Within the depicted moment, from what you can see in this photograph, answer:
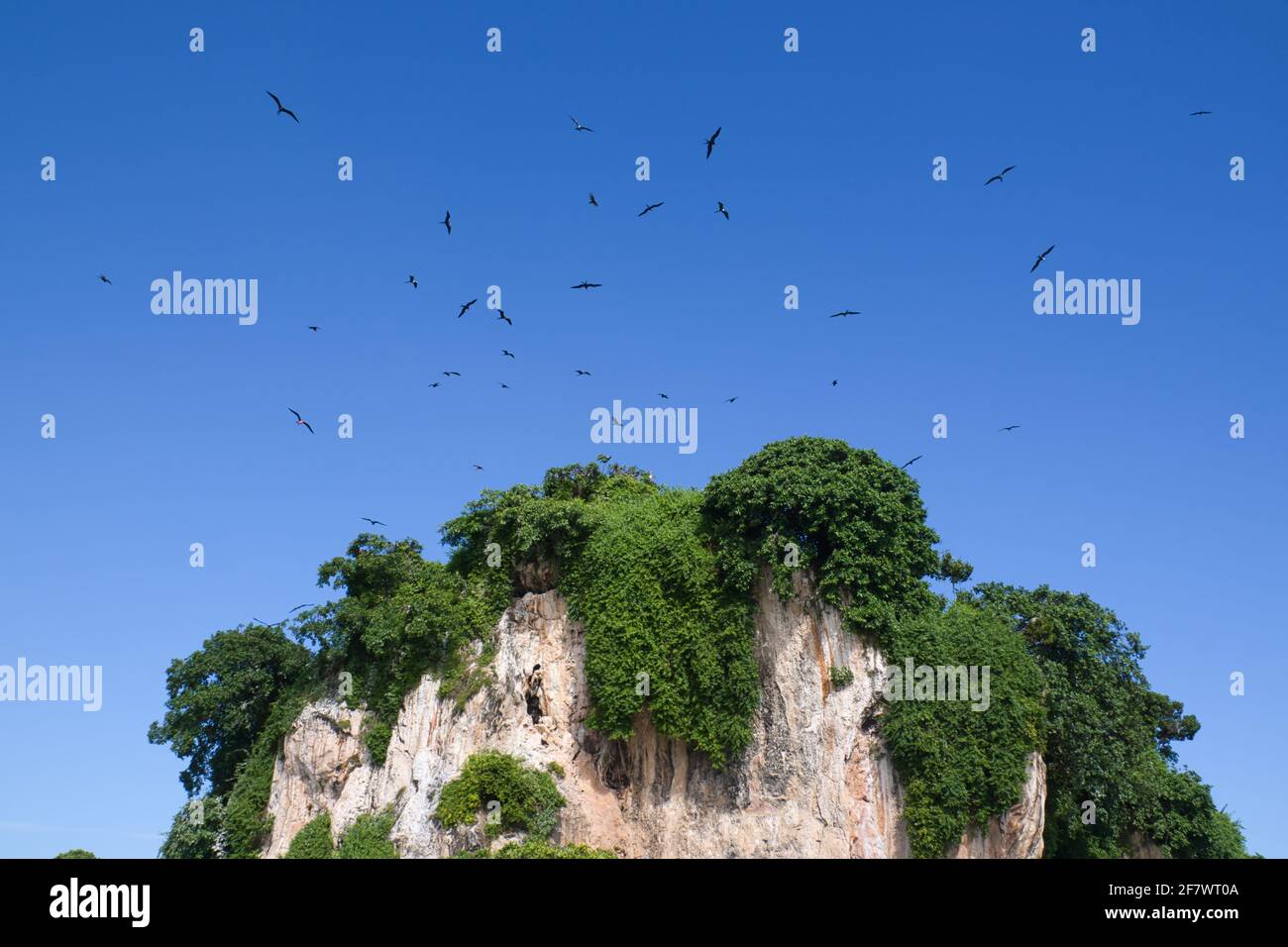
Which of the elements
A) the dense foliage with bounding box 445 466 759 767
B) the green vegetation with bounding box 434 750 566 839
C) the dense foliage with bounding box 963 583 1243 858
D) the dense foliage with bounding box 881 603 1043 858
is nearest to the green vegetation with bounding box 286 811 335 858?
the green vegetation with bounding box 434 750 566 839

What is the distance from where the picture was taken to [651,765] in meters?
33.9

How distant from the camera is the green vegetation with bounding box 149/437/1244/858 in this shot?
31.6 metres

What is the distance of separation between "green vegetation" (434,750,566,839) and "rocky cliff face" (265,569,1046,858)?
19.2 inches

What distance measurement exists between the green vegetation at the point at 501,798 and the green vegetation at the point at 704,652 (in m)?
0.06

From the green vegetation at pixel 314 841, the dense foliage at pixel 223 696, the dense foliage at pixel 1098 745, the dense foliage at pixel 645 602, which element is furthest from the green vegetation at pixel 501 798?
the dense foliage at pixel 1098 745

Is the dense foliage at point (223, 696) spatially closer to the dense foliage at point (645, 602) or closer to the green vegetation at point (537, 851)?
the dense foliage at point (645, 602)

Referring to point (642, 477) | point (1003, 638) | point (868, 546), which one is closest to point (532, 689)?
point (642, 477)

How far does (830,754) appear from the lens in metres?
31.1

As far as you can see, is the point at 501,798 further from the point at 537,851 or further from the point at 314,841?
the point at 314,841

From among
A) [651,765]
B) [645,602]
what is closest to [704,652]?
[645,602]

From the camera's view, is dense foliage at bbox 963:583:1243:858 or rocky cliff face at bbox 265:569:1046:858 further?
dense foliage at bbox 963:583:1243:858

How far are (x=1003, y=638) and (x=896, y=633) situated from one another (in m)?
3.20

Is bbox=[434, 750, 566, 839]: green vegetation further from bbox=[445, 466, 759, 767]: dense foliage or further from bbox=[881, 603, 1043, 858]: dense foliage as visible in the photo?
bbox=[881, 603, 1043, 858]: dense foliage
